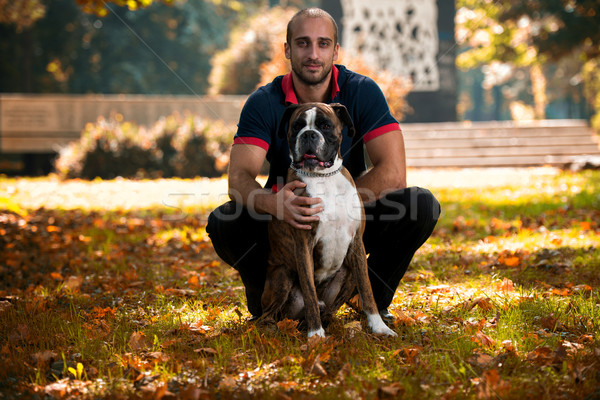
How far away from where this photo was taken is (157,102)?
18375mm

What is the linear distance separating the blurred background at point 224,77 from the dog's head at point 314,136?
5.42 meters

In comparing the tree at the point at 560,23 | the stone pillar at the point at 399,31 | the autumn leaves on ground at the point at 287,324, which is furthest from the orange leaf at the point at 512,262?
the stone pillar at the point at 399,31

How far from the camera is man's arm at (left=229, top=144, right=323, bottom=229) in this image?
3289 mm

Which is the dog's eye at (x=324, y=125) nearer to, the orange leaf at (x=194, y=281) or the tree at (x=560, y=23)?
the orange leaf at (x=194, y=281)

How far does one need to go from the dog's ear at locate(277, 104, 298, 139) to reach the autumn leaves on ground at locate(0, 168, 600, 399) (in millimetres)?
1237

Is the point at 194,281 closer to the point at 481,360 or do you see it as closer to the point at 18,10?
the point at 481,360

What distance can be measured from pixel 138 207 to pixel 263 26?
50.8 ft

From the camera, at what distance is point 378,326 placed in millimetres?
3396

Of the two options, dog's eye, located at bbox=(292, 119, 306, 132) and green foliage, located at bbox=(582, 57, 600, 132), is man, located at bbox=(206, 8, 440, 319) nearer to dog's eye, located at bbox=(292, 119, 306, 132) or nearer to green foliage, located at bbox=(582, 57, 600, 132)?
dog's eye, located at bbox=(292, 119, 306, 132)

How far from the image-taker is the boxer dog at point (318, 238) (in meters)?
3.31

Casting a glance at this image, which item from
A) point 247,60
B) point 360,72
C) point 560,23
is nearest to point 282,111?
point 360,72

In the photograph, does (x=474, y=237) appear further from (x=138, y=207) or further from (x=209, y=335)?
(x=138, y=207)

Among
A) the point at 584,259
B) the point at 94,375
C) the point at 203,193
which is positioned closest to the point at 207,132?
the point at 203,193

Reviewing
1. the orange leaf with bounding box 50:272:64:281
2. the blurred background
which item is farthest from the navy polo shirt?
the blurred background
